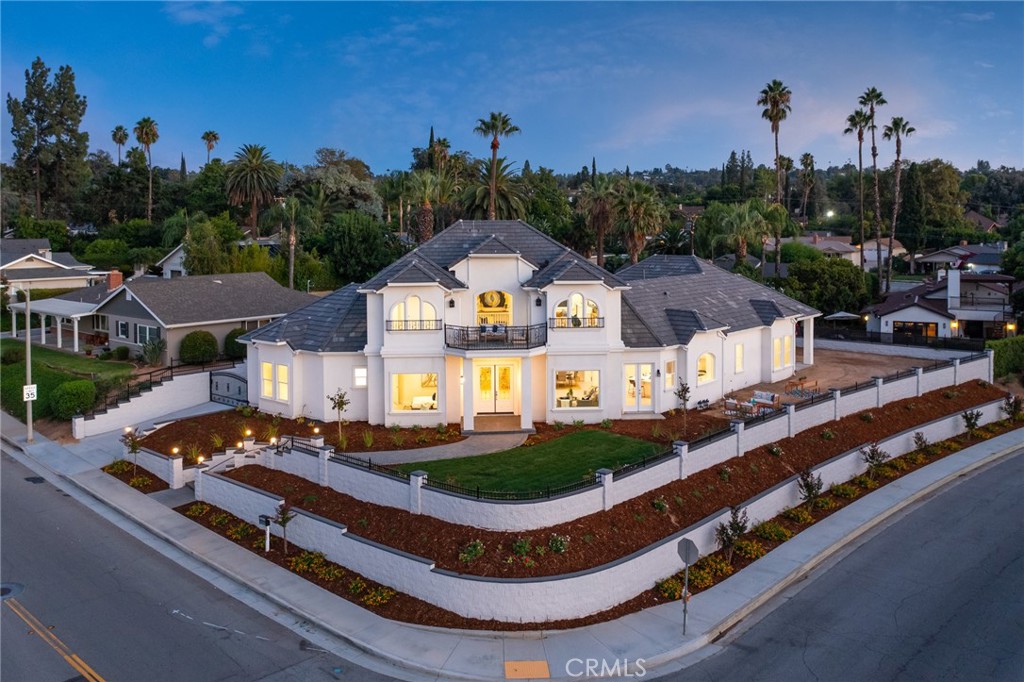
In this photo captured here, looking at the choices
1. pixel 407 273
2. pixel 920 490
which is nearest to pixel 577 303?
pixel 407 273

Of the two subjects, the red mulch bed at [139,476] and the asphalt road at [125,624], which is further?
the red mulch bed at [139,476]

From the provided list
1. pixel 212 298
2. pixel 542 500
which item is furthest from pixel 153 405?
pixel 542 500

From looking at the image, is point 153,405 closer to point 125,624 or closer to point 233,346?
point 233,346

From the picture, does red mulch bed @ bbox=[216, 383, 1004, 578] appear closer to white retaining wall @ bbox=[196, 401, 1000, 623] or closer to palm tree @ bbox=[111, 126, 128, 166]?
white retaining wall @ bbox=[196, 401, 1000, 623]

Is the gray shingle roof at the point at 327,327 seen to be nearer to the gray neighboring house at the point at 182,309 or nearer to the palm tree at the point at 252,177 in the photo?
the gray neighboring house at the point at 182,309

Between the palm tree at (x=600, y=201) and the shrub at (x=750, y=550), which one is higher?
the palm tree at (x=600, y=201)

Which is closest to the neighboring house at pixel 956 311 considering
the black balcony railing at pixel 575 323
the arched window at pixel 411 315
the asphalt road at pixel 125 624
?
the black balcony railing at pixel 575 323
